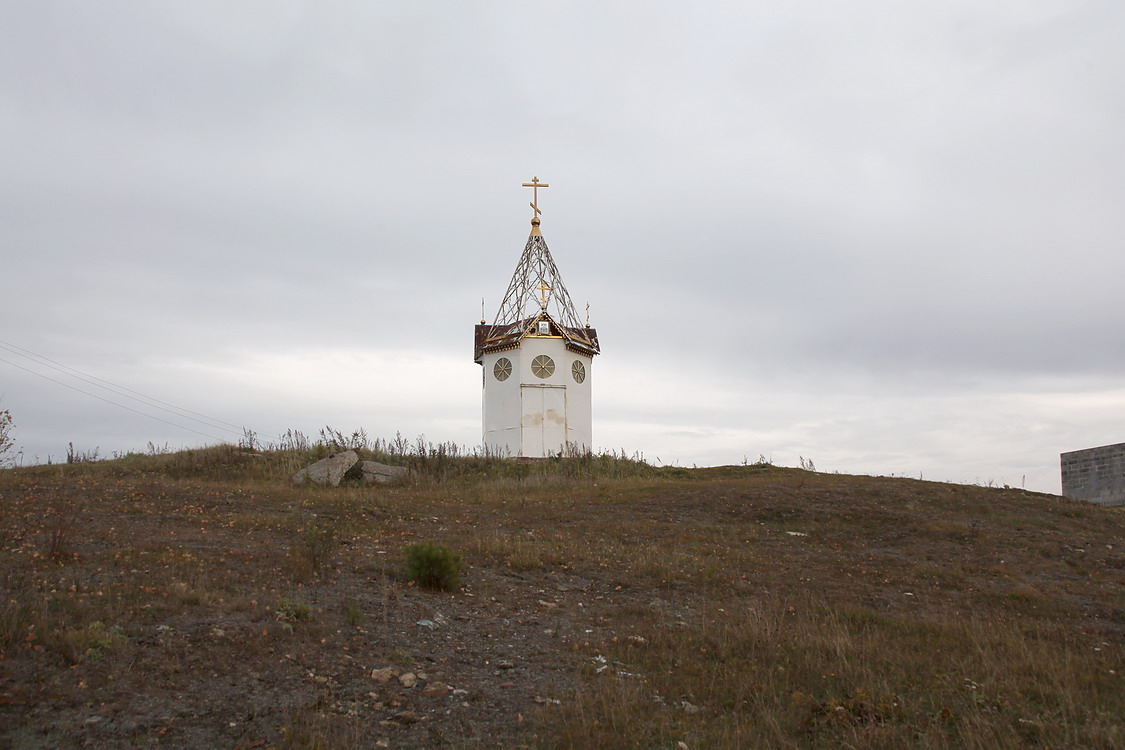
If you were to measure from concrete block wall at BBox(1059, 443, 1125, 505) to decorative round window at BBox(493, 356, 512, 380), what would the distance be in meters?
17.2

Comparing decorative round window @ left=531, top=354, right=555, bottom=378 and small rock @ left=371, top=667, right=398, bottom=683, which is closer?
small rock @ left=371, top=667, right=398, bottom=683

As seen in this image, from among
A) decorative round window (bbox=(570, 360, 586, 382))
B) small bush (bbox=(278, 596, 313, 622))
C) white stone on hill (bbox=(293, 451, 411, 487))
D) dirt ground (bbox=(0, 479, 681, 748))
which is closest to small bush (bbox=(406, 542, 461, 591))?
dirt ground (bbox=(0, 479, 681, 748))

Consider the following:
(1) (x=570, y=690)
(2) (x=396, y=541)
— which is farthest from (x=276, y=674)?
(2) (x=396, y=541)

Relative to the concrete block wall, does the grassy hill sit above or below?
below

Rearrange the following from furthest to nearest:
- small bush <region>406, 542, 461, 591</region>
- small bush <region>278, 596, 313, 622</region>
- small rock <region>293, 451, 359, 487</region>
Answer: small rock <region>293, 451, 359, 487</region>
small bush <region>406, 542, 461, 591</region>
small bush <region>278, 596, 313, 622</region>

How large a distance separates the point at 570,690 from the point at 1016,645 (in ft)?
14.3

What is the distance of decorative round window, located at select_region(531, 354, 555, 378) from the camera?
88.3 ft

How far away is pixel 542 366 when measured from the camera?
27.0 m

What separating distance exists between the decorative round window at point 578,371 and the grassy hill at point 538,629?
12738mm

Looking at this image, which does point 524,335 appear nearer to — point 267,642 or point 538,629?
point 538,629

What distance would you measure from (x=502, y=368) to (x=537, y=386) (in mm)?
1476

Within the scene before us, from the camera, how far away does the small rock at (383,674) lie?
6.41m

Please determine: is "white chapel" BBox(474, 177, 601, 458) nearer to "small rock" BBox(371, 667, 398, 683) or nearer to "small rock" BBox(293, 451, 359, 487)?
"small rock" BBox(293, 451, 359, 487)

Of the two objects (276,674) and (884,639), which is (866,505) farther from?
(276,674)
